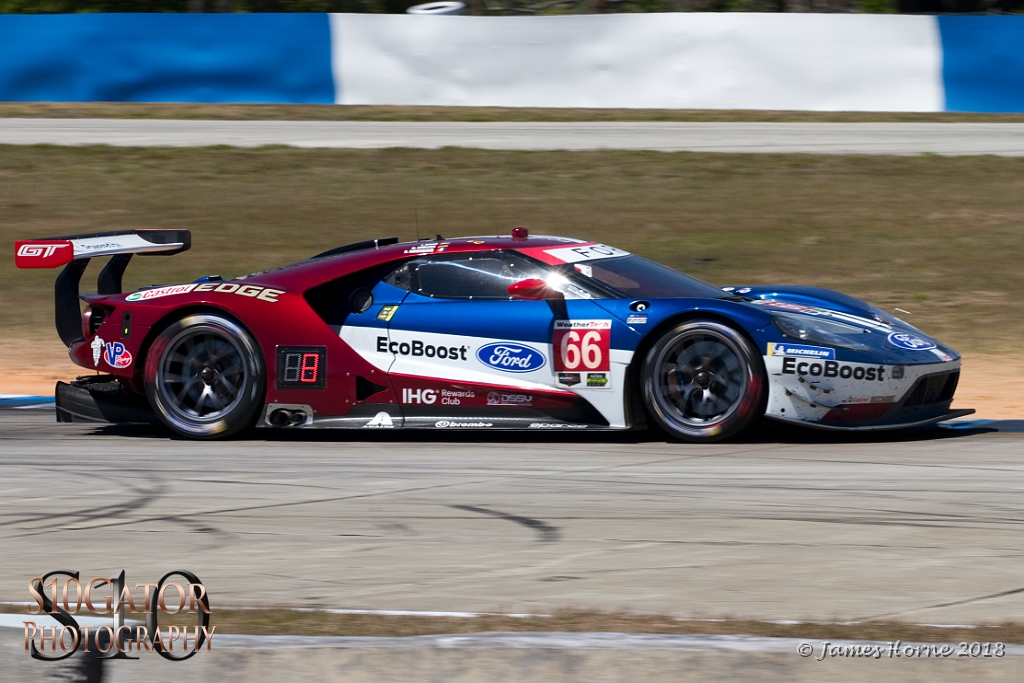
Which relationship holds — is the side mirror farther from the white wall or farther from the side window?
the white wall

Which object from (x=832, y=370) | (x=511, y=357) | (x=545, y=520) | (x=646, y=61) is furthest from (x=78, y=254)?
(x=646, y=61)

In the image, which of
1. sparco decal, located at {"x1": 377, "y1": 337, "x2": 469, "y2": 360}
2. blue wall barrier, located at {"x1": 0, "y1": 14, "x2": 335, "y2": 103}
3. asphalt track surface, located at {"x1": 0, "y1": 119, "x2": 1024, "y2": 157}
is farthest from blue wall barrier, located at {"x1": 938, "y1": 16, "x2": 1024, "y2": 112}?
sparco decal, located at {"x1": 377, "y1": 337, "x2": 469, "y2": 360}

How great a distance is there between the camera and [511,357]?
7.54m

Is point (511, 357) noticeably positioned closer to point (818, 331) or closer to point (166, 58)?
point (818, 331)

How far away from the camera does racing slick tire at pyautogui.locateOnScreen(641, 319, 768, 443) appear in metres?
7.29

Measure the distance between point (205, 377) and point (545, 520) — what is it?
2999mm

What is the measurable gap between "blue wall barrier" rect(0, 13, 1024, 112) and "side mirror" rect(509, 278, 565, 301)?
13900mm

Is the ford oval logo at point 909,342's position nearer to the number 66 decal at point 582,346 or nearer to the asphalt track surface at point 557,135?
the number 66 decal at point 582,346

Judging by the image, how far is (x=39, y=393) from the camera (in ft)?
32.1

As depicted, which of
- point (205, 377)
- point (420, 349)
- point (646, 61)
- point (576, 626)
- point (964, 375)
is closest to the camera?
point (576, 626)

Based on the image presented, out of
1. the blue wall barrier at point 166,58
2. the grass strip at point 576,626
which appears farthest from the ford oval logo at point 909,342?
the blue wall barrier at point 166,58

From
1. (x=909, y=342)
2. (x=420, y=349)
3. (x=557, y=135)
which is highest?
(x=557, y=135)

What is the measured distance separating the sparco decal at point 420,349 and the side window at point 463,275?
31 cm

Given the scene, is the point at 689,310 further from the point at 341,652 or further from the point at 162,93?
the point at 162,93
